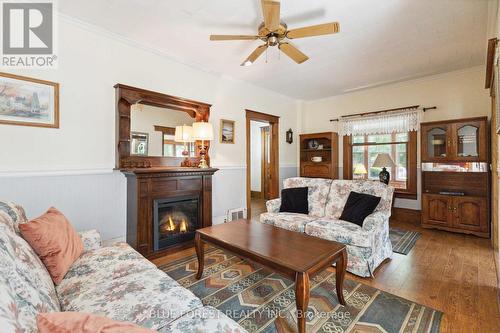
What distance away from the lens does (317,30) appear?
2.14 meters

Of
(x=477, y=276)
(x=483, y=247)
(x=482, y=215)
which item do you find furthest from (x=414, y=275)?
(x=482, y=215)

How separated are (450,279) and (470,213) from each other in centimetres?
190

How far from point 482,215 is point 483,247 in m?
0.61

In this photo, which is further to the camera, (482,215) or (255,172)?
(255,172)

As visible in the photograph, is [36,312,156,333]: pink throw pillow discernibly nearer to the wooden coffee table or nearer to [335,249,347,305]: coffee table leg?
the wooden coffee table

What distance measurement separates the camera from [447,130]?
12.5ft

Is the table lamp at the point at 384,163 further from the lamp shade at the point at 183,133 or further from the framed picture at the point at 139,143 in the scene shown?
the framed picture at the point at 139,143

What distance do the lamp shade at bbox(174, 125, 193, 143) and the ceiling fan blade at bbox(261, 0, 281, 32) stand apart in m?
1.92

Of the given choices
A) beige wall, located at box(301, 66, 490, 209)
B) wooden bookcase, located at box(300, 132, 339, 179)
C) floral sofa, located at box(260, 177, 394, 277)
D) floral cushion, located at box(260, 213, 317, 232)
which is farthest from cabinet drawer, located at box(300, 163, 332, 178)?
floral cushion, located at box(260, 213, 317, 232)

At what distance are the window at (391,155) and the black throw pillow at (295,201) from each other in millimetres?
2046

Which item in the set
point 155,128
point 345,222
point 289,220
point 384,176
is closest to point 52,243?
point 155,128

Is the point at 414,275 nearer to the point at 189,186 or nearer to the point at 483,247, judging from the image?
the point at 483,247

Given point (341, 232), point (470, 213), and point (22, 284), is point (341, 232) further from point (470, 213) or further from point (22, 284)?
point (470, 213)

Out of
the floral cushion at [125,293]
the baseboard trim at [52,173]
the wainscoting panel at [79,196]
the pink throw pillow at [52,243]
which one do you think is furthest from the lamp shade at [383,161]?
the pink throw pillow at [52,243]
